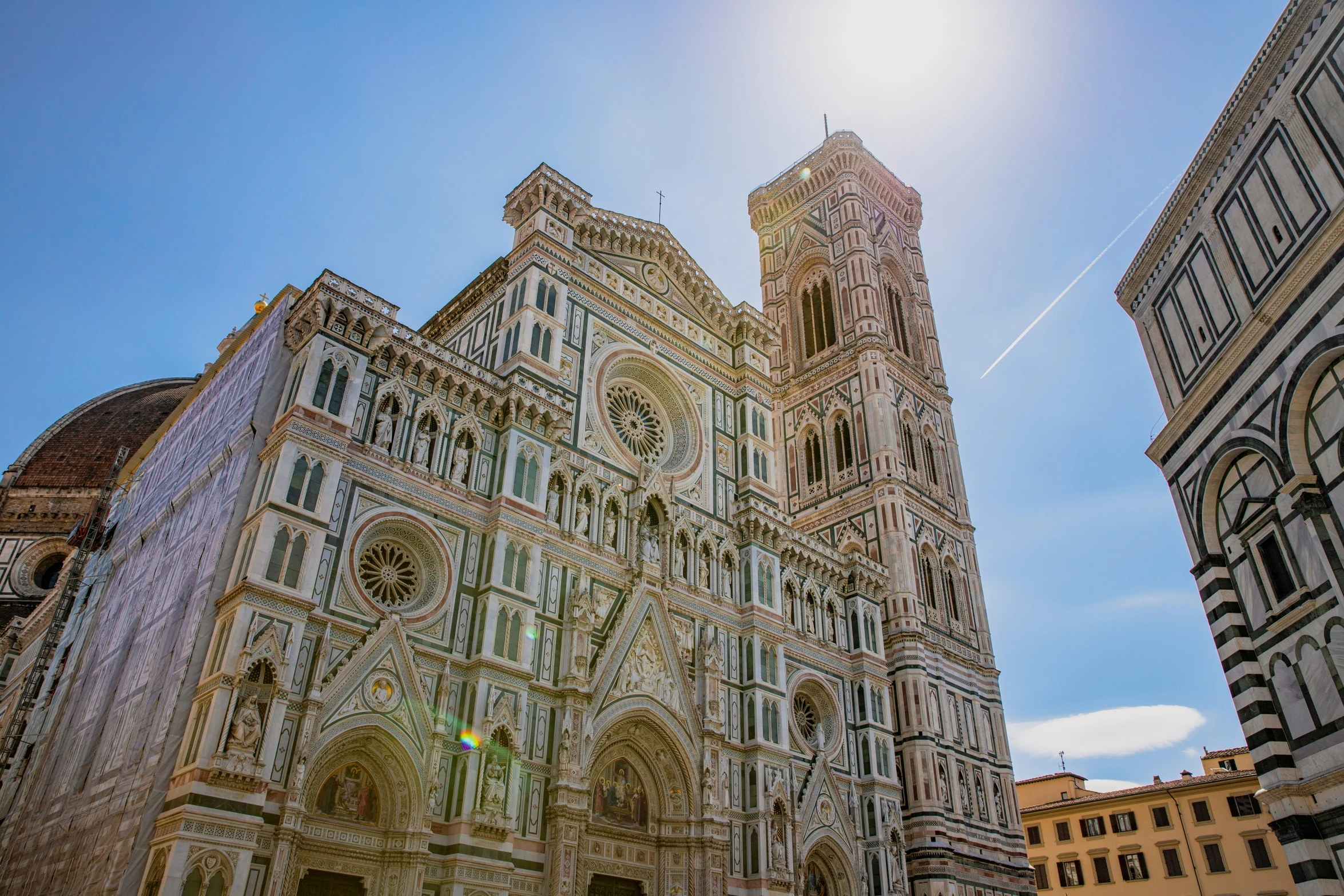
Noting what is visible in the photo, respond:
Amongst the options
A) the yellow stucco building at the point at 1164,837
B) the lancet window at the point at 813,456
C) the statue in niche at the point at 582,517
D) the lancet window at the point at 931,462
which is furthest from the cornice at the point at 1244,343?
the yellow stucco building at the point at 1164,837

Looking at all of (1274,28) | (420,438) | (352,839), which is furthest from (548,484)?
(1274,28)

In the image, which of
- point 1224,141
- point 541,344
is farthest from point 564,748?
point 1224,141

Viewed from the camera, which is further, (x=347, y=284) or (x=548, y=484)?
(x=548, y=484)

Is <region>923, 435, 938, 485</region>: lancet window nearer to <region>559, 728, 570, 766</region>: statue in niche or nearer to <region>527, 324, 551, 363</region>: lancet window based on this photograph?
<region>527, 324, 551, 363</region>: lancet window

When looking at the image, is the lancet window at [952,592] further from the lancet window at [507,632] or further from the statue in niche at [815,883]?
the lancet window at [507,632]

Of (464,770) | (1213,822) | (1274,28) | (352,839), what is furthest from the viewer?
(1213,822)

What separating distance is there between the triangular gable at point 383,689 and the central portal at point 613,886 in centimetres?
535

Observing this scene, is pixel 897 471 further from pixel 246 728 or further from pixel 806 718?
pixel 246 728

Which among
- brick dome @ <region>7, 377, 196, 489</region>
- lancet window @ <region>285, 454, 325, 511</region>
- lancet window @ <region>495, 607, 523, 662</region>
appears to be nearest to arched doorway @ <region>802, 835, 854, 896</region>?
lancet window @ <region>495, 607, 523, 662</region>

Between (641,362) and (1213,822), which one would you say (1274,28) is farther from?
(1213,822)

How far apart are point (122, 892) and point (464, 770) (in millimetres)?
5731

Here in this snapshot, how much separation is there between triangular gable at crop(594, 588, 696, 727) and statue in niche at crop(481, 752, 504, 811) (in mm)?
3380

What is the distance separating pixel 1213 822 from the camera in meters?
39.9

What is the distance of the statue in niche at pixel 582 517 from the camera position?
22.8m
